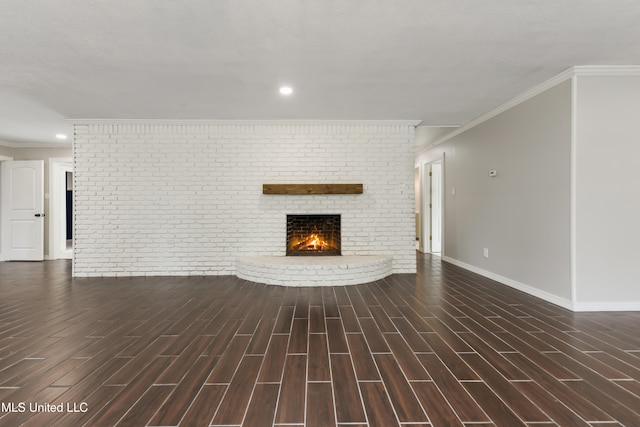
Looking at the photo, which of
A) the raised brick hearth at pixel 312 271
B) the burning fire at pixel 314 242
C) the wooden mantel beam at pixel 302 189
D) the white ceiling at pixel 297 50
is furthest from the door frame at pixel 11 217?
the burning fire at pixel 314 242

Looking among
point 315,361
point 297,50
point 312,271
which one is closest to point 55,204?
point 312,271

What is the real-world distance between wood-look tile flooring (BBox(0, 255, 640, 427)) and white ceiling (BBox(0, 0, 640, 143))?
2622 millimetres

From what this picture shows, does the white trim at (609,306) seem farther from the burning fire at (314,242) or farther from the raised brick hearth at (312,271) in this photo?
the burning fire at (314,242)

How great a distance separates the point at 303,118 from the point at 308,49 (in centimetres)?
219

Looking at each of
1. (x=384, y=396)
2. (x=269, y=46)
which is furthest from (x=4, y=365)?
(x=269, y=46)

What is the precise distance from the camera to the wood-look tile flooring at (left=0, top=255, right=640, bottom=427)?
5.46 ft

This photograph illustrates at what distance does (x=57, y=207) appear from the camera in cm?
717

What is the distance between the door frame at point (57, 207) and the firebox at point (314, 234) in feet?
18.8

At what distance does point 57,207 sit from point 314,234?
627 centimetres

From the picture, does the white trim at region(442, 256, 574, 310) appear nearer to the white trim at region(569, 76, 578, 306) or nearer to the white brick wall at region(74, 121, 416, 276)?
the white trim at region(569, 76, 578, 306)

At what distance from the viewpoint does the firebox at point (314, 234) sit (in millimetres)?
5477

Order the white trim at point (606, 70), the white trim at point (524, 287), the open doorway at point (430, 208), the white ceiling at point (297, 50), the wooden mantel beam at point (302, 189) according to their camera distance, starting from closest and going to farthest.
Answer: the white ceiling at point (297, 50), the white trim at point (606, 70), the white trim at point (524, 287), the wooden mantel beam at point (302, 189), the open doorway at point (430, 208)

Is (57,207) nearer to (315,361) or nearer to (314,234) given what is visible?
(314,234)

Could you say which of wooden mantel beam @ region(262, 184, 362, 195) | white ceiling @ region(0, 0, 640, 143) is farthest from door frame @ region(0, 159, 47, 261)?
wooden mantel beam @ region(262, 184, 362, 195)
